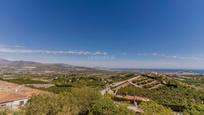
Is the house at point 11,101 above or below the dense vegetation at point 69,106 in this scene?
below

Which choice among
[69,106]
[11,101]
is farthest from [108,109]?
[11,101]

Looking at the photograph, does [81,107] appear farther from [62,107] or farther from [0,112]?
[0,112]

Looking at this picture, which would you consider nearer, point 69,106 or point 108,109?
point 69,106

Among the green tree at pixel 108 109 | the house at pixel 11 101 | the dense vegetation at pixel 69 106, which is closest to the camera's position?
the dense vegetation at pixel 69 106

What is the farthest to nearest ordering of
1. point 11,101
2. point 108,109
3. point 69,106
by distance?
point 11,101, point 108,109, point 69,106

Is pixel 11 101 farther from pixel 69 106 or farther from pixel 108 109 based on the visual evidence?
pixel 108 109

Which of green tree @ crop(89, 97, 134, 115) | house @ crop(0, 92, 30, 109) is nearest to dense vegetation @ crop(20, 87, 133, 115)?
green tree @ crop(89, 97, 134, 115)

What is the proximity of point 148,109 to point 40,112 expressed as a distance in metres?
10.0

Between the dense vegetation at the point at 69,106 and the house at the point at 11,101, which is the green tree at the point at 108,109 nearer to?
the dense vegetation at the point at 69,106

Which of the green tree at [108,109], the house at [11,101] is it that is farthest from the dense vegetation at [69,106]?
the house at [11,101]

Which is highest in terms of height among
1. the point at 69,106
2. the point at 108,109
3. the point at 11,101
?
the point at 69,106

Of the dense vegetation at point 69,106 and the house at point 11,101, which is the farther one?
the house at point 11,101

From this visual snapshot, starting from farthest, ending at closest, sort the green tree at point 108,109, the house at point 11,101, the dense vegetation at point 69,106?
the house at point 11,101 → the green tree at point 108,109 → the dense vegetation at point 69,106

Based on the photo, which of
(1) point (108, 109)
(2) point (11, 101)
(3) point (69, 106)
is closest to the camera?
(3) point (69, 106)
